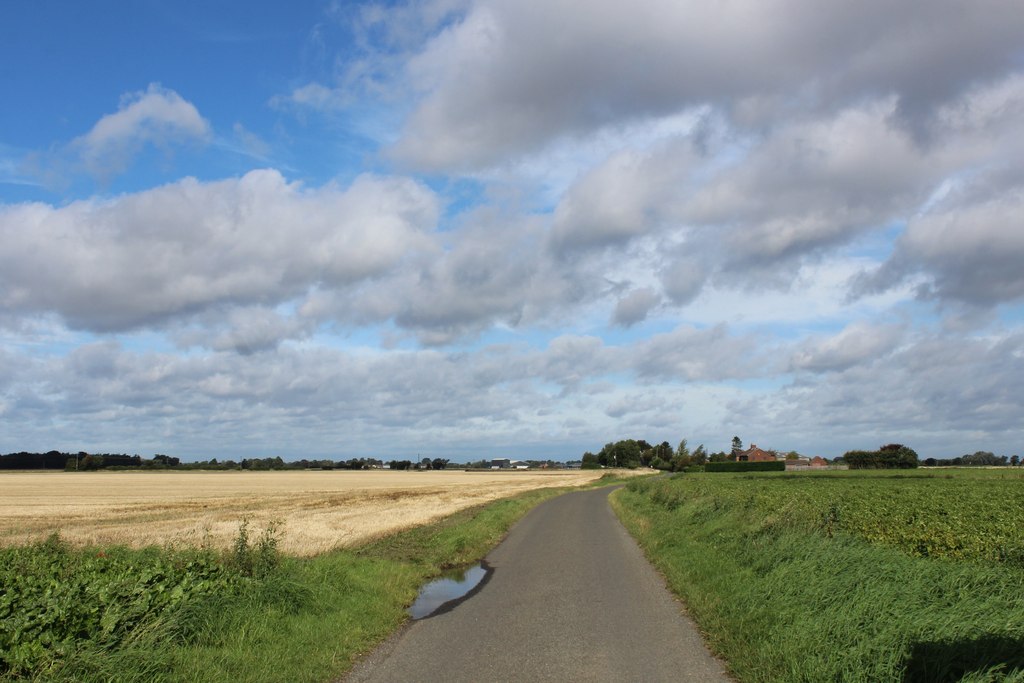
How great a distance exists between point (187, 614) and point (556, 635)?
4980 mm

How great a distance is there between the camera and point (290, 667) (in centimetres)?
831

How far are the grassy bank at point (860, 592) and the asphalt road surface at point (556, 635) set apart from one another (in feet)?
2.02

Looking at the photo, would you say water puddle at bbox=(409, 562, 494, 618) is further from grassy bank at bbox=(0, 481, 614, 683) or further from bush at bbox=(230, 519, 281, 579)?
bush at bbox=(230, 519, 281, 579)

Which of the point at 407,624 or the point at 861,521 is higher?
the point at 861,521

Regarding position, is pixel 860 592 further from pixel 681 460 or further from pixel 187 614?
pixel 681 460

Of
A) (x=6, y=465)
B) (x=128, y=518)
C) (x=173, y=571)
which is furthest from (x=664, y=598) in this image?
(x=6, y=465)

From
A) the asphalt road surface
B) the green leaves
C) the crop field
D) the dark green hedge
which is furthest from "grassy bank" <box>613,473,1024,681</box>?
the dark green hedge

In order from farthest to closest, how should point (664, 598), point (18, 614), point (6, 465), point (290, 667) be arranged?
point (6, 465) → point (664, 598) → point (290, 667) → point (18, 614)

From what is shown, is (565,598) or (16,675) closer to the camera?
(16,675)

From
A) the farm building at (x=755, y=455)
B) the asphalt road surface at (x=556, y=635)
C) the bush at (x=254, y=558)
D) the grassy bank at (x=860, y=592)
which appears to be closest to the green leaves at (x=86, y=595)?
the bush at (x=254, y=558)

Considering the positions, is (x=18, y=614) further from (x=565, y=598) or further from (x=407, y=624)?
(x=565, y=598)

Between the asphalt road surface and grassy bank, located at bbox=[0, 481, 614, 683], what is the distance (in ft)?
2.82

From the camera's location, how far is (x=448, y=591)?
48.1 ft

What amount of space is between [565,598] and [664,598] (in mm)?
1812
